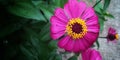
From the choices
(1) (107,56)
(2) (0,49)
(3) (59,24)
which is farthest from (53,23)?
(1) (107,56)

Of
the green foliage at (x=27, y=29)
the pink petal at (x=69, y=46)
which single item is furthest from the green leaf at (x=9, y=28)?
the pink petal at (x=69, y=46)

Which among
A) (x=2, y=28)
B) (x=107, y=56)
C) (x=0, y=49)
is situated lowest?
(x=107, y=56)

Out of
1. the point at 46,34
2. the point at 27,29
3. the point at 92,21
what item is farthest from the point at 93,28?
the point at 27,29

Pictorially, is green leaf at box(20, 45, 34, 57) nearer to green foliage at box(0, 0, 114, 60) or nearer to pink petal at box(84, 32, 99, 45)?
green foliage at box(0, 0, 114, 60)

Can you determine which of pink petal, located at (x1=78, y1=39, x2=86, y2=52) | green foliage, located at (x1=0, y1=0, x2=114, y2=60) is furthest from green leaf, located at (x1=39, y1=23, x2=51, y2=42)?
pink petal, located at (x1=78, y1=39, x2=86, y2=52)

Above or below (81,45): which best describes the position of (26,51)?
below

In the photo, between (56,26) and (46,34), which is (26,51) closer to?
(46,34)

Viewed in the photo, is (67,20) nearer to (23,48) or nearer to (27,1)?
(27,1)
